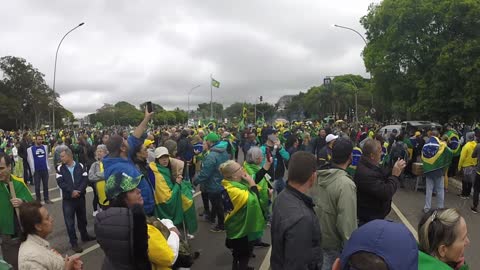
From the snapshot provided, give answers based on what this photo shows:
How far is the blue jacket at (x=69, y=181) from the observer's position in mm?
6777

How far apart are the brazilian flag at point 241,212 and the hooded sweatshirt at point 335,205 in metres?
1.29

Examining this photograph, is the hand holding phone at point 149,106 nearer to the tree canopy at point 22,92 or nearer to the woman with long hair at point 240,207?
the woman with long hair at point 240,207

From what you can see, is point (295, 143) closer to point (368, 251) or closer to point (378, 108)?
point (368, 251)

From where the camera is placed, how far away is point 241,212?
4945mm

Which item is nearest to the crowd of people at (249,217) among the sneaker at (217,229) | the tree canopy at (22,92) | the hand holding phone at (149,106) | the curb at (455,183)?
the hand holding phone at (149,106)

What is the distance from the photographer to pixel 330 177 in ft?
12.0

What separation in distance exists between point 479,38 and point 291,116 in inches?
3757

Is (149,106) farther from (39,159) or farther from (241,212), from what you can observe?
(39,159)

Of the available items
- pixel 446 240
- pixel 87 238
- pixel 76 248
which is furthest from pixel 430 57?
pixel 446 240

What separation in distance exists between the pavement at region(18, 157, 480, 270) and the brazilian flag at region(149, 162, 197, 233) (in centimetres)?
85

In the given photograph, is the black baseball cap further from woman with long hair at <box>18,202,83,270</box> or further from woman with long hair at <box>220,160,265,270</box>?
woman with long hair at <box>18,202,83,270</box>

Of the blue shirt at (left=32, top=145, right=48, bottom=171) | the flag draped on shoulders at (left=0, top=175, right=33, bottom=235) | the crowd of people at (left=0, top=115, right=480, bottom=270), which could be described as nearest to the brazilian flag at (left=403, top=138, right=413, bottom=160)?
the crowd of people at (left=0, top=115, right=480, bottom=270)

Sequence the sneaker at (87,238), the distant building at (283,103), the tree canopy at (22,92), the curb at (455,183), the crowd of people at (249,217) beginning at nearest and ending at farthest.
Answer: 1. the crowd of people at (249,217)
2. the sneaker at (87,238)
3. the curb at (455,183)
4. the tree canopy at (22,92)
5. the distant building at (283,103)

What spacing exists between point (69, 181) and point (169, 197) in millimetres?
2398
